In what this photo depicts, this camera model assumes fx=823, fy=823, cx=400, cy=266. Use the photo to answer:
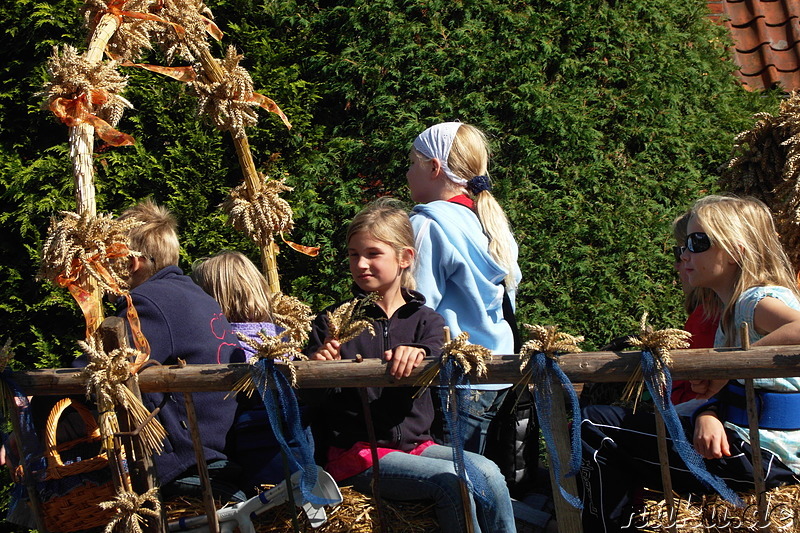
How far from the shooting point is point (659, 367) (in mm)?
2332

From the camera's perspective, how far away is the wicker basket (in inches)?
108

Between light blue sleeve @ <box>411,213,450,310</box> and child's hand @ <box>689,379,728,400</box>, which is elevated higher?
light blue sleeve @ <box>411,213,450,310</box>

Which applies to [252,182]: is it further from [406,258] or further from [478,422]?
[478,422]

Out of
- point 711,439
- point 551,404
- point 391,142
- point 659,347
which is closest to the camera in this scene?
point 659,347

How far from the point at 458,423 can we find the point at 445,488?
283 millimetres

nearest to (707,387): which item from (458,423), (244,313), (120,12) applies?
(458,423)

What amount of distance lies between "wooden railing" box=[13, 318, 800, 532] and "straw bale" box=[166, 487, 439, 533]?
45 cm

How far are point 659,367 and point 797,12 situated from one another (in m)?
6.21

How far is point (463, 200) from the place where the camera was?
3.57 metres

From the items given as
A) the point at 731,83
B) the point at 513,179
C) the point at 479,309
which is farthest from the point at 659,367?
the point at 731,83

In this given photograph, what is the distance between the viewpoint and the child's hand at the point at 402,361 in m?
2.46

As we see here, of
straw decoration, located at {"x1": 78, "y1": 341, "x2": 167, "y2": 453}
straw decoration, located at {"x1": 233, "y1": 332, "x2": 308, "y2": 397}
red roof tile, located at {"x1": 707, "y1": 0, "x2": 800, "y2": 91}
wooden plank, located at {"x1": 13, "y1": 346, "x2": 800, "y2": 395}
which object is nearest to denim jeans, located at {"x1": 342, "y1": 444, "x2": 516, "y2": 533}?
wooden plank, located at {"x1": 13, "y1": 346, "x2": 800, "y2": 395}

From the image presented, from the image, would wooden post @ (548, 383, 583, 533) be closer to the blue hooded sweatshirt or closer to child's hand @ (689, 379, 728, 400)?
child's hand @ (689, 379, 728, 400)

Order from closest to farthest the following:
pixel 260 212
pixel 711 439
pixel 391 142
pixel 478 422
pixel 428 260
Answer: pixel 711 439 → pixel 478 422 → pixel 428 260 → pixel 260 212 → pixel 391 142
